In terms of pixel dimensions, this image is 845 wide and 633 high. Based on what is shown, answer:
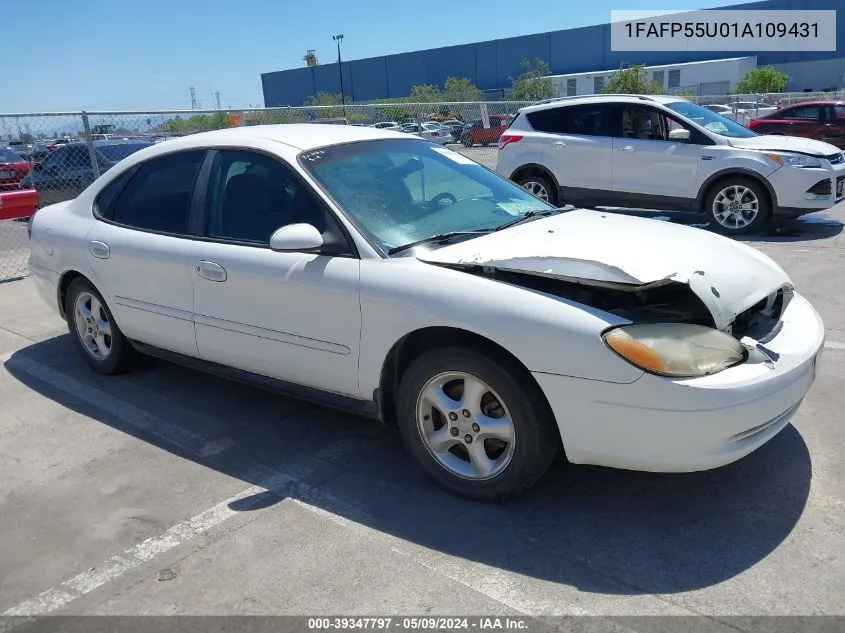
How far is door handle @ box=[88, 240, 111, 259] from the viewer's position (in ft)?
14.7

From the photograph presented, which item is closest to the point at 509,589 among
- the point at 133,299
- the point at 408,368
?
the point at 408,368

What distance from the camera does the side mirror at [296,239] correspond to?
3.32 meters

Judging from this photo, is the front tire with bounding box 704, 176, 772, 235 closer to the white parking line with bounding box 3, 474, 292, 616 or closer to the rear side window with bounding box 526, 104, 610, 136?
the rear side window with bounding box 526, 104, 610, 136

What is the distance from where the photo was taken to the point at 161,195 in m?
4.35

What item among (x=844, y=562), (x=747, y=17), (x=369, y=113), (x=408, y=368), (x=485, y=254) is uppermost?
(x=747, y=17)

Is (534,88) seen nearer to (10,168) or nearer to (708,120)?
(10,168)

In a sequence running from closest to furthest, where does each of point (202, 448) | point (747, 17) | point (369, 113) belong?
point (202, 448)
point (369, 113)
point (747, 17)

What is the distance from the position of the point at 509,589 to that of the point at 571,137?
27.3ft

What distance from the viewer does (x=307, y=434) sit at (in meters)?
4.02

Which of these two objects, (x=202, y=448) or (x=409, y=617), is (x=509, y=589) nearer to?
(x=409, y=617)

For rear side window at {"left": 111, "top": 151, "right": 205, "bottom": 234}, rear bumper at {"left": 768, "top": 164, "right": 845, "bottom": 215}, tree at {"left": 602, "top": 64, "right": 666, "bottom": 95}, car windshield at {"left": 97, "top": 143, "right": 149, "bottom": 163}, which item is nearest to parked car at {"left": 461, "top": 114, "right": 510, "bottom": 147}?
car windshield at {"left": 97, "top": 143, "right": 149, "bottom": 163}

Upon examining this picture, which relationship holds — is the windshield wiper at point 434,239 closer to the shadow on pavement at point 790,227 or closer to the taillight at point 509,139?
the shadow on pavement at point 790,227

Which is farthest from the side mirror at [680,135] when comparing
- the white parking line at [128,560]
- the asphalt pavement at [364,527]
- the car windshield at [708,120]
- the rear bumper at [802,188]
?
the white parking line at [128,560]

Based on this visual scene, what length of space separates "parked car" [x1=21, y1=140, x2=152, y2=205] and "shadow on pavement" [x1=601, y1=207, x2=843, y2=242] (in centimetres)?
812
